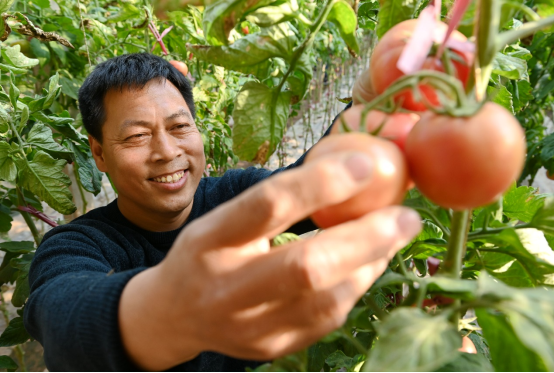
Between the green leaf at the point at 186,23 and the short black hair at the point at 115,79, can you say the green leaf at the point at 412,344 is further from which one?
the green leaf at the point at 186,23

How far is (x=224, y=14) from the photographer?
45cm

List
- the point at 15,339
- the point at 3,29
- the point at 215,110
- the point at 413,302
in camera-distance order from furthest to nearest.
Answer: the point at 215,110
the point at 15,339
the point at 3,29
the point at 413,302

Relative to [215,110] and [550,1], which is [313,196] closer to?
[550,1]

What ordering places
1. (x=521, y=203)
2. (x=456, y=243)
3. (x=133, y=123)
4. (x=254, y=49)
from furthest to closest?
(x=133, y=123), (x=521, y=203), (x=254, y=49), (x=456, y=243)

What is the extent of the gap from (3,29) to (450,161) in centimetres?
110

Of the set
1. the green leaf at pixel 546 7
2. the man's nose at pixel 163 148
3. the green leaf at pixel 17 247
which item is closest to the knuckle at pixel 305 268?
the green leaf at pixel 546 7

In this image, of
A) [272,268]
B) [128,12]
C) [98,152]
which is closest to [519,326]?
[272,268]

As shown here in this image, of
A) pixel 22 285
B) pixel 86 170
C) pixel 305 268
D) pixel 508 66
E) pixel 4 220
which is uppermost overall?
pixel 508 66

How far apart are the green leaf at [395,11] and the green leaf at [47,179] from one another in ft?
2.75

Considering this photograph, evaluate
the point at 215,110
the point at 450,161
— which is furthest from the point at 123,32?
the point at 450,161

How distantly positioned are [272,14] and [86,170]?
2.84ft

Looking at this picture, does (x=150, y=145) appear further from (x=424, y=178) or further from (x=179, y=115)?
(x=424, y=178)

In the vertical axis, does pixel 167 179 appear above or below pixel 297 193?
below

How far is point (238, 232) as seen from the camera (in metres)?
0.34
